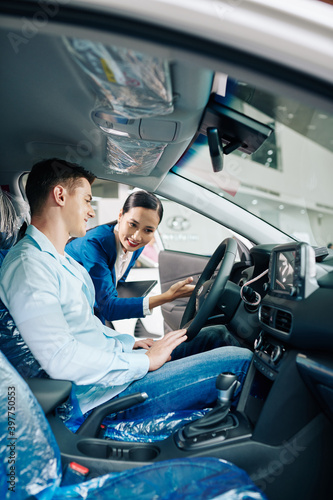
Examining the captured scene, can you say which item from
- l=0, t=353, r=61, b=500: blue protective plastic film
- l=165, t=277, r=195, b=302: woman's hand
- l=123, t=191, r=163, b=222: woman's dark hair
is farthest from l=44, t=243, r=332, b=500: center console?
l=123, t=191, r=163, b=222: woman's dark hair

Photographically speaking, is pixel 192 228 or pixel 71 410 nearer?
pixel 71 410

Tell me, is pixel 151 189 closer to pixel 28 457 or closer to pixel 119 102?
pixel 119 102

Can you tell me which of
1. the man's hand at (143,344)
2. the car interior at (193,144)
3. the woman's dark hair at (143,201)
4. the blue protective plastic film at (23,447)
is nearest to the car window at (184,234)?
the woman's dark hair at (143,201)

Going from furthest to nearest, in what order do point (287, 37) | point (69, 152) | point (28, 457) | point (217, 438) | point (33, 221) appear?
point (69, 152), point (33, 221), point (217, 438), point (28, 457), point (287, 37)

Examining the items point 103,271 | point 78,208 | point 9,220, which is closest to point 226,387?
point 78,208

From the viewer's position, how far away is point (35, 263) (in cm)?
104

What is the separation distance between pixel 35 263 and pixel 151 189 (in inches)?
32.2

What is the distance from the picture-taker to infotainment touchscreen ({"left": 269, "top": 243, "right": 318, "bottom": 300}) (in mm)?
917

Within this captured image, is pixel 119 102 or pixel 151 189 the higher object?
pixel 119 102

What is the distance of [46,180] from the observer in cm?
121

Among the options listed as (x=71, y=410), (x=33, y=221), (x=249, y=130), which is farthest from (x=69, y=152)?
(x=71, y=410)

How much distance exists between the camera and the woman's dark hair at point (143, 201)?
2.10 metres

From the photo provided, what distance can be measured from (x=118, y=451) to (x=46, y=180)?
860 mm

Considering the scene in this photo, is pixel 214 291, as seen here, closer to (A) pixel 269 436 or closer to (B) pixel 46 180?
(A) pixel 269 436
